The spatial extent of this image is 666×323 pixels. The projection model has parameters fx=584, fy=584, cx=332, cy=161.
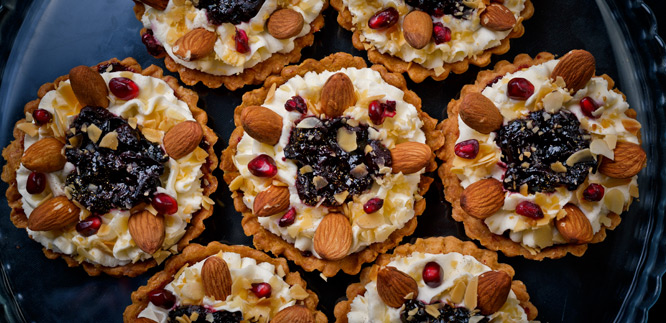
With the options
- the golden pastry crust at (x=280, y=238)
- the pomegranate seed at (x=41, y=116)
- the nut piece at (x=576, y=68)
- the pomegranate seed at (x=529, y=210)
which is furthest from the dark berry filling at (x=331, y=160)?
the pomegranate seed at (x=41, y=116)

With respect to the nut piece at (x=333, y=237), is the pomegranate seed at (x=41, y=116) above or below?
above

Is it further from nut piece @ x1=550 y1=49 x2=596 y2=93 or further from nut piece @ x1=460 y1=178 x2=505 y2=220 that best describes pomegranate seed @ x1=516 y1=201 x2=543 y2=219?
nut piece @ x1=550 y1=49 x2=596 y2=93

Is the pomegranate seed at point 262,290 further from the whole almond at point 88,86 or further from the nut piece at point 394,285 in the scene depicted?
the whole almond at point 88,86

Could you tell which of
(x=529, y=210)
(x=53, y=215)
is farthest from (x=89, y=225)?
(x=529, y=210)

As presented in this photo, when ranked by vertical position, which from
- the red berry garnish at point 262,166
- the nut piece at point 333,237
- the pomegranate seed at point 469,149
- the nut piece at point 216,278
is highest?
the red berry garnish at point 262,166

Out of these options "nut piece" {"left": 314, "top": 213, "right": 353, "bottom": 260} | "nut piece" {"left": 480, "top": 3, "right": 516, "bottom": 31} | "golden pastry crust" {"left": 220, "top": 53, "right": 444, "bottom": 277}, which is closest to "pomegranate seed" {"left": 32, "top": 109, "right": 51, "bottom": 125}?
"golden pastry crust" {"left": 220, "top": 53, "right": 444, "bottom": 277}

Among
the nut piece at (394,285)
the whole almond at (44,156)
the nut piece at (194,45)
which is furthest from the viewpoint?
the nut piece at (194,45)
